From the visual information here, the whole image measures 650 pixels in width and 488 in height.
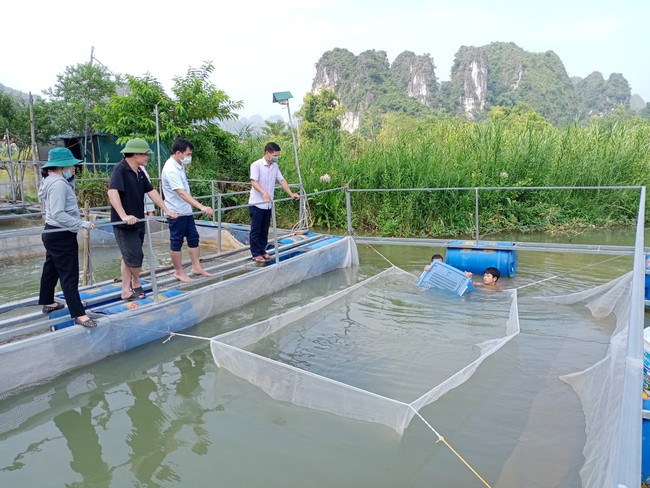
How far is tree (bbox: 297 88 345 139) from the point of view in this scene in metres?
27.9

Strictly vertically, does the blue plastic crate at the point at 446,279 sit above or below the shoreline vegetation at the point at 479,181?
below

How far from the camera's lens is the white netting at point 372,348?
11.6 ft

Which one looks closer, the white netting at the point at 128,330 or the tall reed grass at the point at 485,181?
the white netting at the point at 128,330

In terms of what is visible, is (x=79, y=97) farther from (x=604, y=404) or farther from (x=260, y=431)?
(x=604, y=404)

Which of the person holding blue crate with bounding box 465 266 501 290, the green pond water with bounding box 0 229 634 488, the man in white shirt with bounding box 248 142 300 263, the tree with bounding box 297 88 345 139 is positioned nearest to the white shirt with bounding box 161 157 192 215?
the man in white shirt with bounding box 248 142 300 263

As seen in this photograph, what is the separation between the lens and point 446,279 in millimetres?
6867

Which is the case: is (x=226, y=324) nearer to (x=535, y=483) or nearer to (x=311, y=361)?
(x=311, y=361)

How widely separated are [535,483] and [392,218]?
27.7 ft

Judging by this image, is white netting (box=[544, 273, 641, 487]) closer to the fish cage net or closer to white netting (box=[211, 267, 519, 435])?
the fish cage net

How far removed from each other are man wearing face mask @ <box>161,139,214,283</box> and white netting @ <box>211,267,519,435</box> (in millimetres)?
1585

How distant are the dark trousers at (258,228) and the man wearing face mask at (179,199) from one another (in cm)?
105

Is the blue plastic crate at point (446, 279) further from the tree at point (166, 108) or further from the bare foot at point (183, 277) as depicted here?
the tree at point (166, 108)

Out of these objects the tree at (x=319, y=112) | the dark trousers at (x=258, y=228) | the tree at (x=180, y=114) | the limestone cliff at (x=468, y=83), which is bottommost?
the dark trousers at (x=258, y=228)

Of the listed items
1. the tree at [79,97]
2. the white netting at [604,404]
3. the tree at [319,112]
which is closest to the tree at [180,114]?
the tree at [79,97]
